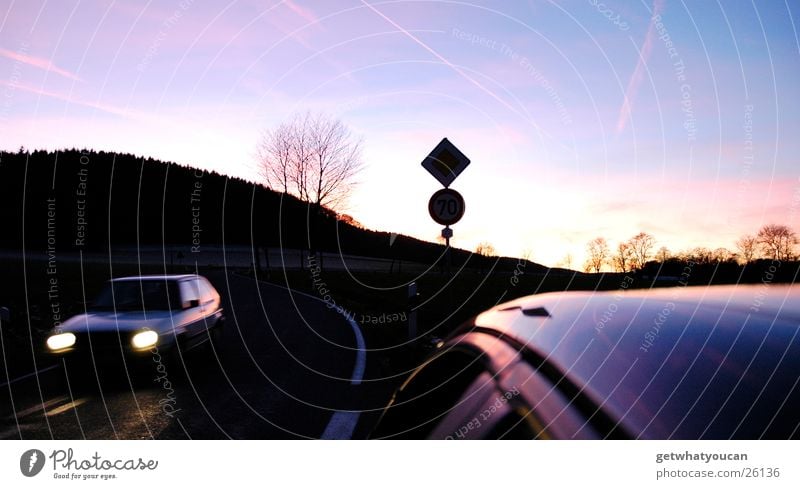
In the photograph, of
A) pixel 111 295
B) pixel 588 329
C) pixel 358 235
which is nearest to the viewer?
pixel 588 329

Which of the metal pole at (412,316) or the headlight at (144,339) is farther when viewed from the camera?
the metal pole at (412,316)

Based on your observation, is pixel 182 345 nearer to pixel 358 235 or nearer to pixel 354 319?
pixel 354 319

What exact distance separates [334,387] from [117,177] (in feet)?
279

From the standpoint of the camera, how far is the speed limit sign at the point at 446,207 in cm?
970

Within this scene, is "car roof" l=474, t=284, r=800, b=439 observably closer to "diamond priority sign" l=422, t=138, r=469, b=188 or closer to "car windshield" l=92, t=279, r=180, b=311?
"diamond priority sign" l=422, t=138, r=469, b=188

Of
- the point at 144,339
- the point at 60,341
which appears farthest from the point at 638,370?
the point at 60,341

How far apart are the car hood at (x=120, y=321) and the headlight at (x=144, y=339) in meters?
0.12

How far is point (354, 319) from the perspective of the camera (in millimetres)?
18109

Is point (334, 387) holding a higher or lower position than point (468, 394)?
lower

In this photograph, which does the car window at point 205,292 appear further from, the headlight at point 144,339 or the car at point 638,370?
the car at point 638,370

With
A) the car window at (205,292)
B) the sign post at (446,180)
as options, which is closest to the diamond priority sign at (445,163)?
the sign post at (446,180)

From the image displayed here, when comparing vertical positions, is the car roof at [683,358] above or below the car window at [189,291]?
above

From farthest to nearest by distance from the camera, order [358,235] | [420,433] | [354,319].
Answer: [358,235] → [354,319] → [420,433]

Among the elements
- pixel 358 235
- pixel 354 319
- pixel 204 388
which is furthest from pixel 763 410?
pixel 358 235
